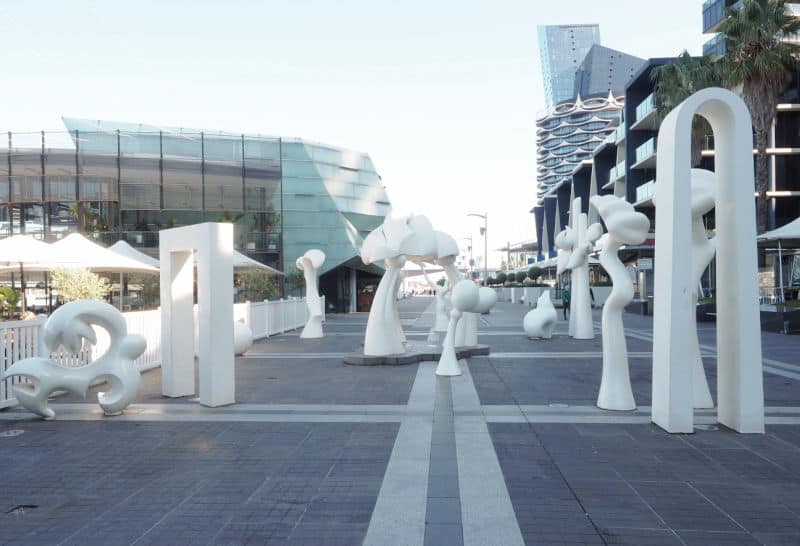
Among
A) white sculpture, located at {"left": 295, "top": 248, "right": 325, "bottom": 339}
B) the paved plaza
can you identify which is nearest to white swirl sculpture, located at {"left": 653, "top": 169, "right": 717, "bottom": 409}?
the paved plaza

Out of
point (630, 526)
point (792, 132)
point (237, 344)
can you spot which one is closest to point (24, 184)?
point (237, 344)

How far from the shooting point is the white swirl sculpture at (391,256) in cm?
1220

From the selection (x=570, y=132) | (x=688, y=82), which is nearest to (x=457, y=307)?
(x=688, y=82)

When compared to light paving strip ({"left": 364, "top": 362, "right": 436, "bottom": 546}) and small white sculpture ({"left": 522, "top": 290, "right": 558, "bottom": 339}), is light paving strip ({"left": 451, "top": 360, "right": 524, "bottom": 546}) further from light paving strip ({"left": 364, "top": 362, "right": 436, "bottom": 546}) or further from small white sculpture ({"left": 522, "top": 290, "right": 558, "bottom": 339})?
small white sculpture ({"left": 522, "top": 290, "right": 558, "bottom": 339})

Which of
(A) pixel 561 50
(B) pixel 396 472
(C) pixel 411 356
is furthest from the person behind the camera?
(A) pixel 561 50

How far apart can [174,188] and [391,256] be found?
64.3ft

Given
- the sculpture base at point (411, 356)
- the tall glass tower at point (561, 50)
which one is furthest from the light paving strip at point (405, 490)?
the tall glass tower at point (561, 50)

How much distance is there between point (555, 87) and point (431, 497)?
648 ft

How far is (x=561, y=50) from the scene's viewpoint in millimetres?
193125

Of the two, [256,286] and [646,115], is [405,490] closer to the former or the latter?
[256,286]

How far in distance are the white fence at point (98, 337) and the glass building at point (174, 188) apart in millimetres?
10800

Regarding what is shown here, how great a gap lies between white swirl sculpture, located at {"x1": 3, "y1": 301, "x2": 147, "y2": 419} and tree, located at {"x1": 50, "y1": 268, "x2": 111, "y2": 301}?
651 cm

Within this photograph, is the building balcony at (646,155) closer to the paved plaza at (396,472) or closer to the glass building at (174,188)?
the glass building at (174,188)

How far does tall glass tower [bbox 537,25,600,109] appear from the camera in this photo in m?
185
